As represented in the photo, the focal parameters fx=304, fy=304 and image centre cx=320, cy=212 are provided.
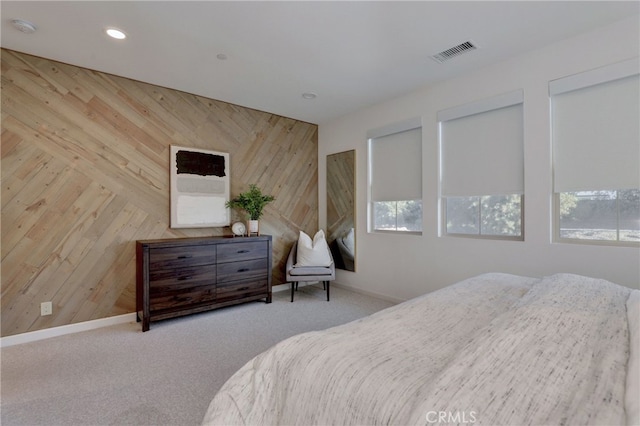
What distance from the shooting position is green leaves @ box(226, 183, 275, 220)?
13.5 ft

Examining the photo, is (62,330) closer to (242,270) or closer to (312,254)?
(242,270)

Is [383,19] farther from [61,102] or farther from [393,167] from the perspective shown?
[61,102]

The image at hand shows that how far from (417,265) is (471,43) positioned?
2.44 metres

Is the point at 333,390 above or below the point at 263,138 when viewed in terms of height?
below

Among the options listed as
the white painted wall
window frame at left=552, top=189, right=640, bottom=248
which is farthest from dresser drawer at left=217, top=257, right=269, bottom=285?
window frame at left=552, top=189, right=640, bottom=248

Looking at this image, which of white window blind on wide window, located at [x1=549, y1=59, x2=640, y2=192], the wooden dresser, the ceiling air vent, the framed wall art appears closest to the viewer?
white window blind on wide window, located at [x1=549, y1=59, x2=640, y2=192]

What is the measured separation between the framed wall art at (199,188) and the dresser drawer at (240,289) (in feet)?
2.79

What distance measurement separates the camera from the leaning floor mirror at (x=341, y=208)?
4.65 metres

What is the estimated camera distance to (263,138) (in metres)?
4.55

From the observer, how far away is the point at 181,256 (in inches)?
131

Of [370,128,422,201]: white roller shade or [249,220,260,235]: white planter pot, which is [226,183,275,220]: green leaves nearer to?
[249,220,260,235]: white planter pot

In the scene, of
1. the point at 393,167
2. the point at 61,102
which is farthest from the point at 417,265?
the point at 61,102

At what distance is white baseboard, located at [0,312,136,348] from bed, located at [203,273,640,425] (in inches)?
115

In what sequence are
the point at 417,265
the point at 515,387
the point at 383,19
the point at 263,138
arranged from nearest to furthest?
the point at 515,387 → the point at 383,19 → the point at 417,265 → the point at 263,138
